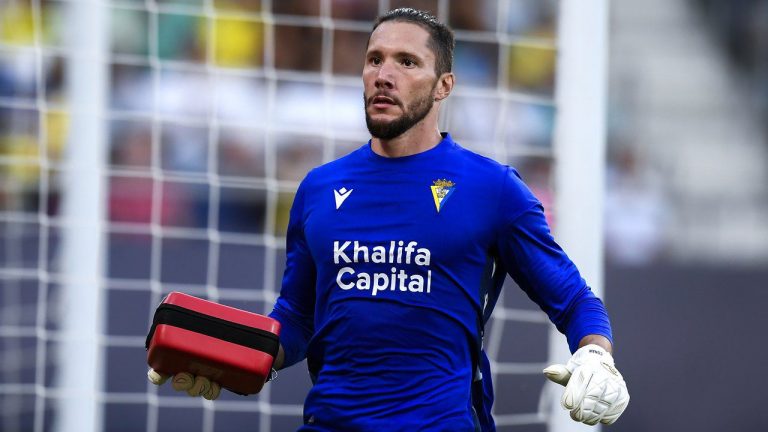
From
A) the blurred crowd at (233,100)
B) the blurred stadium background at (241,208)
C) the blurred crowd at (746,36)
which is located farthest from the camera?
the blurred crowd at (746,36)

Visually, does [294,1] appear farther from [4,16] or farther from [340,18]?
[4,16]

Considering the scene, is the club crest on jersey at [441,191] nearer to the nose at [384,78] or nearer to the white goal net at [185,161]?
the nose at [384,78]

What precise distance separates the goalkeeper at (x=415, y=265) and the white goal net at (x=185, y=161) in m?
1.61

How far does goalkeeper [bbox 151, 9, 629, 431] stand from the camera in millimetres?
3074

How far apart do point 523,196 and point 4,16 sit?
20.6 ft

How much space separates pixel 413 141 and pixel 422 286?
1.34ft

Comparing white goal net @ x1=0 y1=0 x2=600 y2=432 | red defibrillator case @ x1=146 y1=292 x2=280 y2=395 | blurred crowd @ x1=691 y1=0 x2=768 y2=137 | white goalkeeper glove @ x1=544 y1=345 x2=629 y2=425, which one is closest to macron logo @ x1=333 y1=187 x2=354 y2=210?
red defibrillator case @ x1=146 y1=292 x2=280 y2=395

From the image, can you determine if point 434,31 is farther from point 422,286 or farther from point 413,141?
point 422,286

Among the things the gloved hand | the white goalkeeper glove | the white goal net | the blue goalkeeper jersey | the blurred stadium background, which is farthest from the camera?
the blurred stadium background

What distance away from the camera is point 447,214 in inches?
125

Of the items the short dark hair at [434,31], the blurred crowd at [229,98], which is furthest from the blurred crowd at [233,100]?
the short dark hair at [434,31]

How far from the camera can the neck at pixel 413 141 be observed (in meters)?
3.28

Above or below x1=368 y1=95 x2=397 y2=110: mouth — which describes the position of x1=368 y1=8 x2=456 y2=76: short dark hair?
above

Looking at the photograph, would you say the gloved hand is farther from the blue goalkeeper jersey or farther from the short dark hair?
the short dark hair
